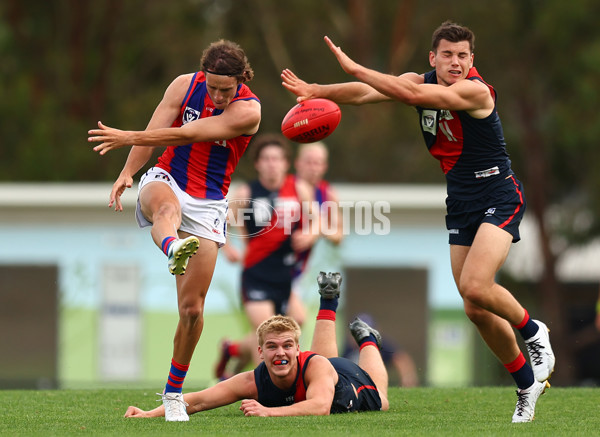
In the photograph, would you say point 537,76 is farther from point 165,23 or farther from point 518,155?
point 165,23

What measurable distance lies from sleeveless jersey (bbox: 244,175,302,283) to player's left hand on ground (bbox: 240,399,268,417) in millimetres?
3667

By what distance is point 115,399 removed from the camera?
8.40 meters

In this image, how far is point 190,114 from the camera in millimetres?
7152

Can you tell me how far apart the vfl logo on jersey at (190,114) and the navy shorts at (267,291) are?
11.3 feet

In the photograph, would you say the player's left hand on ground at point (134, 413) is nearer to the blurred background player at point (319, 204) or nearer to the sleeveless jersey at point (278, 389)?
the sleeveless jersey at point (278, 389)

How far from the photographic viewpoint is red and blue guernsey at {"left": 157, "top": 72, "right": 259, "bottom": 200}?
7.12m

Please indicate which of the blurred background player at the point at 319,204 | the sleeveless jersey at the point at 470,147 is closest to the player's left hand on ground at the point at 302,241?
the blurred background player at the point at 319,204

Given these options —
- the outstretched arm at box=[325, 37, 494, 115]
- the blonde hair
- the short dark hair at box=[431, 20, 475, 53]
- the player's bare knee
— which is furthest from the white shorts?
the short dark hair at box=[431, 20, 475, 53]

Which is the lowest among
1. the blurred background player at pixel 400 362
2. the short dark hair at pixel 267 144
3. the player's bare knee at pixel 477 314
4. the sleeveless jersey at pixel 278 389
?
the blurred background player at pixel 400 362

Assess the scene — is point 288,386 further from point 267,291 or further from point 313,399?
point 267,291

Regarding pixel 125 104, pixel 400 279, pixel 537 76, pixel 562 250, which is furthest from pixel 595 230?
pixel 125 104

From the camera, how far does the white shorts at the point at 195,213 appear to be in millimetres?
7039

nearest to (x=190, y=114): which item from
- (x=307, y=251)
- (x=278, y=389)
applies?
(x=278, y=389)

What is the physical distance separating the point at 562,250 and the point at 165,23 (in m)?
10.3
